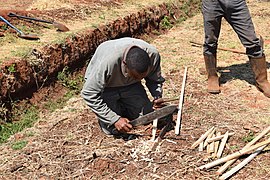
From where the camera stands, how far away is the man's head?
363cm

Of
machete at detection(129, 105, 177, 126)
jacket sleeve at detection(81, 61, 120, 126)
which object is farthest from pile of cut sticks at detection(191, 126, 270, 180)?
jacket sleeve at detection(81, 61, 120, 126)

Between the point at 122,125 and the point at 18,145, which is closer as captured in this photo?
the point at 122,125

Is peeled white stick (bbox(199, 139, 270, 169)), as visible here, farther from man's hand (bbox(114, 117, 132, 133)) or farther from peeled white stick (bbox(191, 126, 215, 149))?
man's hand (bbox(114, 117, 132, 133))

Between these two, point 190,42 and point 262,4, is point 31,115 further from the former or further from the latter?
point 262,4

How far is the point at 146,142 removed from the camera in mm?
4430

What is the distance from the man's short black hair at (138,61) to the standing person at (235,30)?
7.18 ft

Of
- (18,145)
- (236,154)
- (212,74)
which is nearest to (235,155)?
(236,154)

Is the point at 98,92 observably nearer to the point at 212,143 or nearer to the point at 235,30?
the point at 212,143

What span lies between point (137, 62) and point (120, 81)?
2.29 ft

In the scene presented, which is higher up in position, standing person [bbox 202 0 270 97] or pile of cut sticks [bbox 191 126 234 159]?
standing person [bbox 202 0 270 97]

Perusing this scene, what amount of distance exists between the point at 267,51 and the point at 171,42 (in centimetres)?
196

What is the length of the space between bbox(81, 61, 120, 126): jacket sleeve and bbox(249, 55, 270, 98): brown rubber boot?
2477mm

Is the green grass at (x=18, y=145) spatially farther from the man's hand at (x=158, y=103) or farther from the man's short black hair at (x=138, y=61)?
Result: the man's short black hair at (x=138, y=61)

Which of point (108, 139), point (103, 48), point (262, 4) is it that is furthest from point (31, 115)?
point (262, 4)
